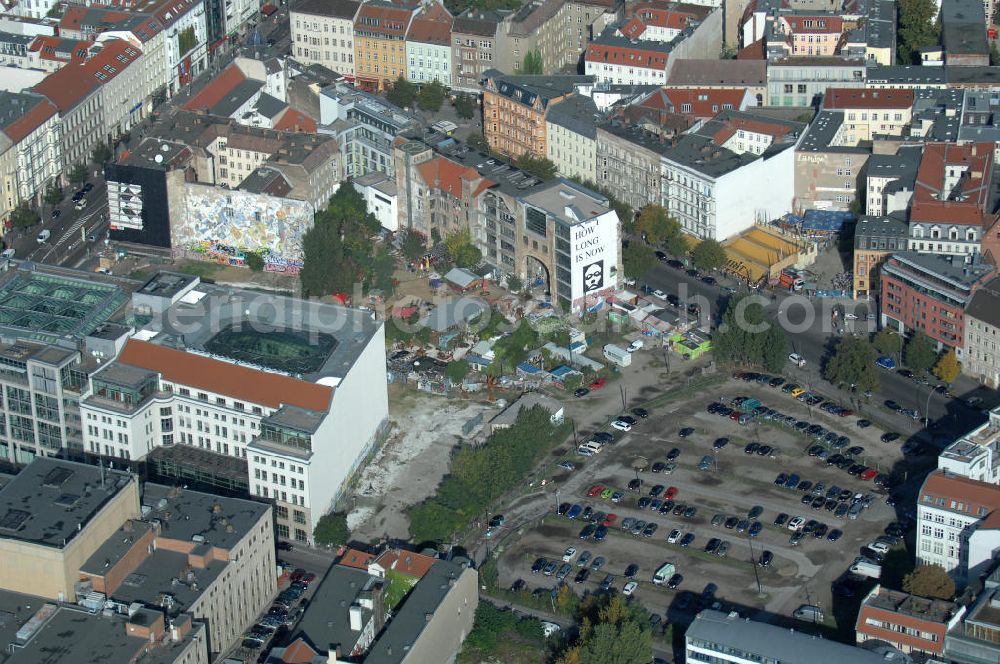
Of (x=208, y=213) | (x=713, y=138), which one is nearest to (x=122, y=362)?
(x=208, y=213)

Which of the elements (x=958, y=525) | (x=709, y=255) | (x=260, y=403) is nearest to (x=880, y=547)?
(x=958, y=525)

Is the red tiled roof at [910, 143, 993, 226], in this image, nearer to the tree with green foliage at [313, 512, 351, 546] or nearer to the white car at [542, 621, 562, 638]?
the white car at [542, 621, 562, 638]

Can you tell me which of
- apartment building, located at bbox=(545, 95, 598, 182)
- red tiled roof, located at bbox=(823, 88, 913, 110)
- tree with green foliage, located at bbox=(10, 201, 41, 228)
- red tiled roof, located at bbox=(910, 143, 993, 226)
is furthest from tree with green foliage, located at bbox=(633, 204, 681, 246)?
tree with green foliage, located at bbox=(10, 201, 41, 228)

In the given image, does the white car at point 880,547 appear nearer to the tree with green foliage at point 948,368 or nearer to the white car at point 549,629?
the tree with green foliage at point 948,368

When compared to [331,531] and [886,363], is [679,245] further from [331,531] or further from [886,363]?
[331,531]

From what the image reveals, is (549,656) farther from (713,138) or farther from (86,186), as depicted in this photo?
(86,186)
